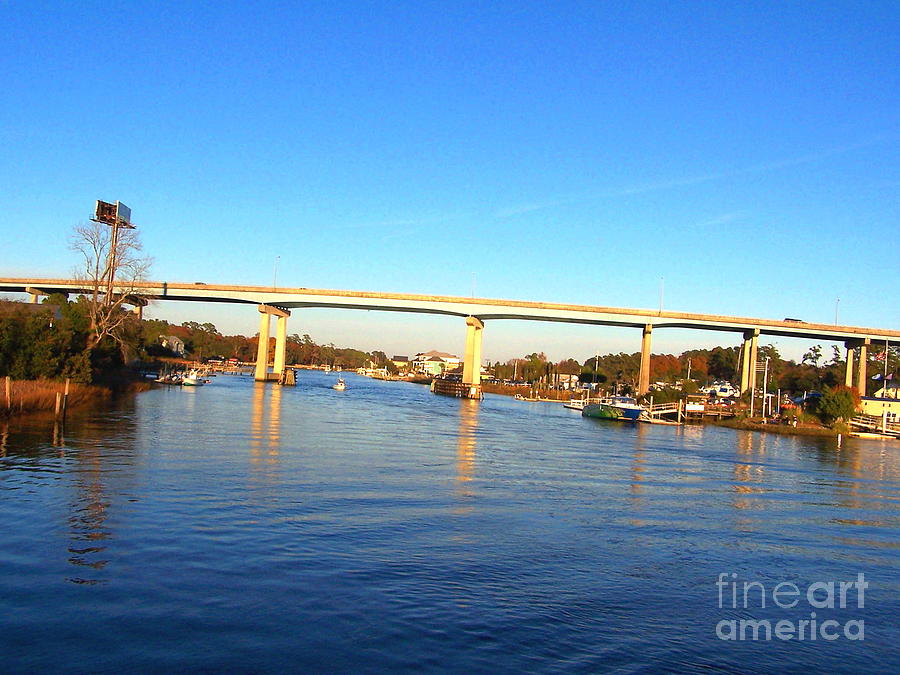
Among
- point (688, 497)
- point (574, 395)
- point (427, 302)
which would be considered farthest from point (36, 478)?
point (574, 395)

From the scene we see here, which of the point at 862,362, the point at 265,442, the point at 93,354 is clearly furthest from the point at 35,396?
the point at 862,362

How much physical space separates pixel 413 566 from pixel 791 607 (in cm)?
642

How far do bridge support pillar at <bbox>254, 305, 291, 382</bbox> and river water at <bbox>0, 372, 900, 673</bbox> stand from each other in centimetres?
8153

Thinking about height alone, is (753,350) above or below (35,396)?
above

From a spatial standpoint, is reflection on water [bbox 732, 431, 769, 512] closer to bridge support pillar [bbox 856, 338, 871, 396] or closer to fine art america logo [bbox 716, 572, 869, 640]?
fine art america logo [bbox 716, 572, 869, 640]

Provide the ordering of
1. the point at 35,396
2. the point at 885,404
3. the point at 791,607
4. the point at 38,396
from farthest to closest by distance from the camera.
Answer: the point at 885,404
the point at 38,396
the point at 35,396
the point at 791,607

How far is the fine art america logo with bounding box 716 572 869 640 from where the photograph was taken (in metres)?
10.9

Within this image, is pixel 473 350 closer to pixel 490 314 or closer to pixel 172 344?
pixel 490 314

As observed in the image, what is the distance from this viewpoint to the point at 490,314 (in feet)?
348

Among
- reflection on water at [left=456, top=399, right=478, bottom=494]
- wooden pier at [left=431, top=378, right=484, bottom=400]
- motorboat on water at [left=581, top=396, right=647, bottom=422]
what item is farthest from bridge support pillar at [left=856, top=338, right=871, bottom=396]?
reflection on water at [left=456, top=399, right=478, bottom=494]

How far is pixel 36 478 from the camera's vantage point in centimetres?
1881

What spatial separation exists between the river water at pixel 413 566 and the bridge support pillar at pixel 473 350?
262 feet

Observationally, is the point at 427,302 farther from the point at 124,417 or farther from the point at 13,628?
the point at 13,628

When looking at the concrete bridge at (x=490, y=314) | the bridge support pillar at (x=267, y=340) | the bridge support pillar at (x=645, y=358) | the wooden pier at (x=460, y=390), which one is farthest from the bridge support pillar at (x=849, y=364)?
the bridge support pillar at (x=267, y=340)
